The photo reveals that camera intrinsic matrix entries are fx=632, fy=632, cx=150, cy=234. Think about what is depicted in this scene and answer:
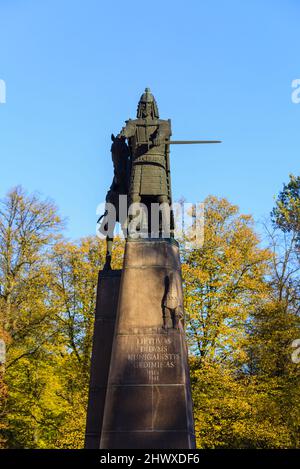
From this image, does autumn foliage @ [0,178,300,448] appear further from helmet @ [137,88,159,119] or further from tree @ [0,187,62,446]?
helmet @ [137,88,159,119]

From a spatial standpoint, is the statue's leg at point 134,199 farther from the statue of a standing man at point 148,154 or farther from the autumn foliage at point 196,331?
the autumn foliage at point 196,331

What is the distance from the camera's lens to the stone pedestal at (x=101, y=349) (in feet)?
39.5

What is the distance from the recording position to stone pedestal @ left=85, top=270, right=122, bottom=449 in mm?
12031

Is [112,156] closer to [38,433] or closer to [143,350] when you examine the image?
[143,350]

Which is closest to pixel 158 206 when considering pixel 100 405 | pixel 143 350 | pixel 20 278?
pixel 143 350

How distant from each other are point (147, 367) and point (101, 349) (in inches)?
62.8

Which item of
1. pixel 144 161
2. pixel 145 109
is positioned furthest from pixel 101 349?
pixel 145 109

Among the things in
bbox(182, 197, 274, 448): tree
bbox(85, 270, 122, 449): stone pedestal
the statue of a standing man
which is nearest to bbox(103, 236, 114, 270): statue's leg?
bbox(85, 270, 122, 449): stone pedestal

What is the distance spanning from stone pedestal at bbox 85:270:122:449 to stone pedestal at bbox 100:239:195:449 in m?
0.94

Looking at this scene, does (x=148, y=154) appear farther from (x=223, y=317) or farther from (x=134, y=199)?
(x=223, y=317)

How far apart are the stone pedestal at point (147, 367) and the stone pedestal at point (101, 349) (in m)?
0.94


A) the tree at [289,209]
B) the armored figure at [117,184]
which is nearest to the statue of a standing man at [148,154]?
the armored figure at [117,184]

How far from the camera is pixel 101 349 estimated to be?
12508 millimetres

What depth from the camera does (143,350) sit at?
1135cm
